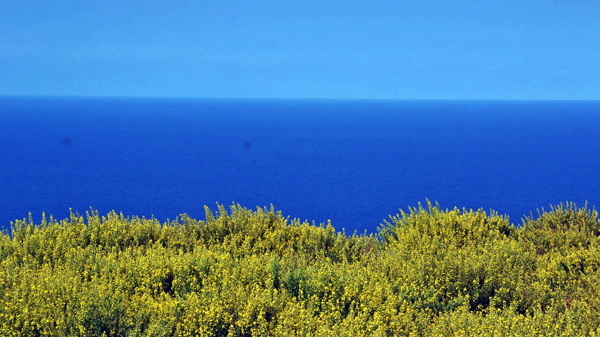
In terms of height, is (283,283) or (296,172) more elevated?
(283,283)

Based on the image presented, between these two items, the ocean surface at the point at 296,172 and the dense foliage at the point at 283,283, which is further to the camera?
the ocean surface at the point at 296,172

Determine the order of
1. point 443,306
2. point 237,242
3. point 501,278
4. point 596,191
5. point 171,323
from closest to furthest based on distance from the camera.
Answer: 1. point 171,323
2. point 443,306
3. point 501,278
4. point 237,242
5. point 596,191

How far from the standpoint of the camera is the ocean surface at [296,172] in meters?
52.0

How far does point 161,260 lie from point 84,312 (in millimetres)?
1825

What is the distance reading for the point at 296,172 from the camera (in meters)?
74.1

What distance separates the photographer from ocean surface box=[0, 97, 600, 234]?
52.0 metres

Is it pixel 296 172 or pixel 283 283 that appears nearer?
pixel 283 283

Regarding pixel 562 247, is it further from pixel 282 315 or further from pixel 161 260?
pixel 161 260

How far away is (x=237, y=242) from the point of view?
9.54 metres

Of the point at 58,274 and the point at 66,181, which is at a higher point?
the point at 58,274

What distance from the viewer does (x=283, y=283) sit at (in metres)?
7.20

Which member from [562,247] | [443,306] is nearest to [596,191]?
[562,247]

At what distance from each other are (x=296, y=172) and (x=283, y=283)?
220 feet

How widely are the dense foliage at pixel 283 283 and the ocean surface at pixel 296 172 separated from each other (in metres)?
29.2
